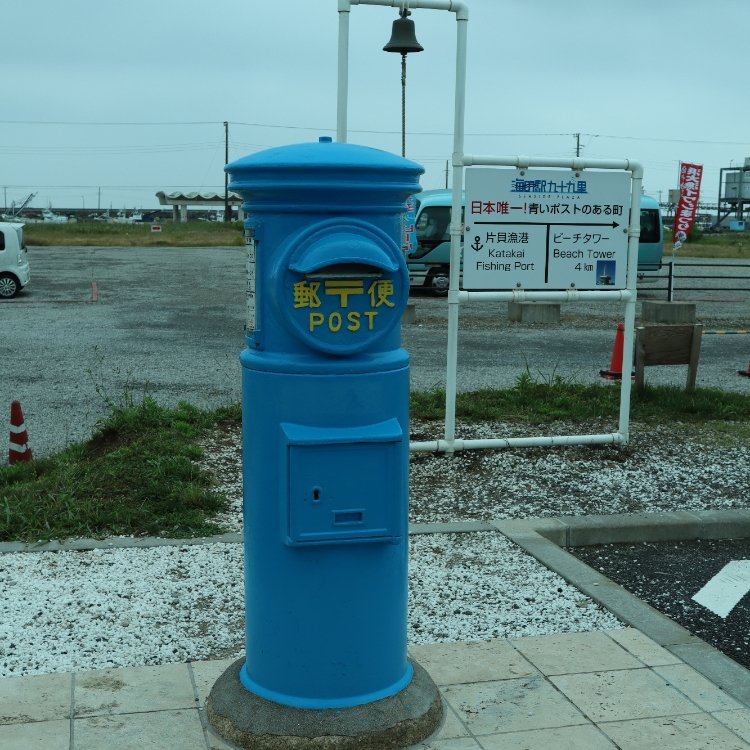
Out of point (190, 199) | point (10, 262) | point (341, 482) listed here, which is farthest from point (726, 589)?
point (190, 199)

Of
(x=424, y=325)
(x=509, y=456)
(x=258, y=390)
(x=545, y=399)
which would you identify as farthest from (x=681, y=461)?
(x=424, y=325)

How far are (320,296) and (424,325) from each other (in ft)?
47.7

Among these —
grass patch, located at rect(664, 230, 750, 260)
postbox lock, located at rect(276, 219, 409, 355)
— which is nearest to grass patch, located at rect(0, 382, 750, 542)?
postbox lock, located at rect(276, 219, 409, 355)

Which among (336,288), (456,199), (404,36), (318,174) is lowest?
(336,288)

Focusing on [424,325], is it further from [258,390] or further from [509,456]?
[258,390]

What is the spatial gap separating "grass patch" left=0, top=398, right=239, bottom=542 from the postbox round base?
229cm

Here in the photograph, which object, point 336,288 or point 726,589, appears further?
point 726,589

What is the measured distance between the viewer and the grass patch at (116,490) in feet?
19.0

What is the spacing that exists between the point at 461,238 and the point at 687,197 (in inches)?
602

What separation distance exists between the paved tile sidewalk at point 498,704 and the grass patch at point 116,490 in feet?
6.22

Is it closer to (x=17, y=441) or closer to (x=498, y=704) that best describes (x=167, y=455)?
(x=17, y=441)

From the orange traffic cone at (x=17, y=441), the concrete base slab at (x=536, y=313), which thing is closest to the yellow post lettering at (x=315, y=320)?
the orange traffic cone at (x=17, y=441)

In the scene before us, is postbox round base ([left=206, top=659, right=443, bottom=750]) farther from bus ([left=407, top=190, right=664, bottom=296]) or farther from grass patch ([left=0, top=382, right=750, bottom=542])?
bus ([left=407, top=190, right=664, bottom=296])

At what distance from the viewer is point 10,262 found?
21828 millimetres
